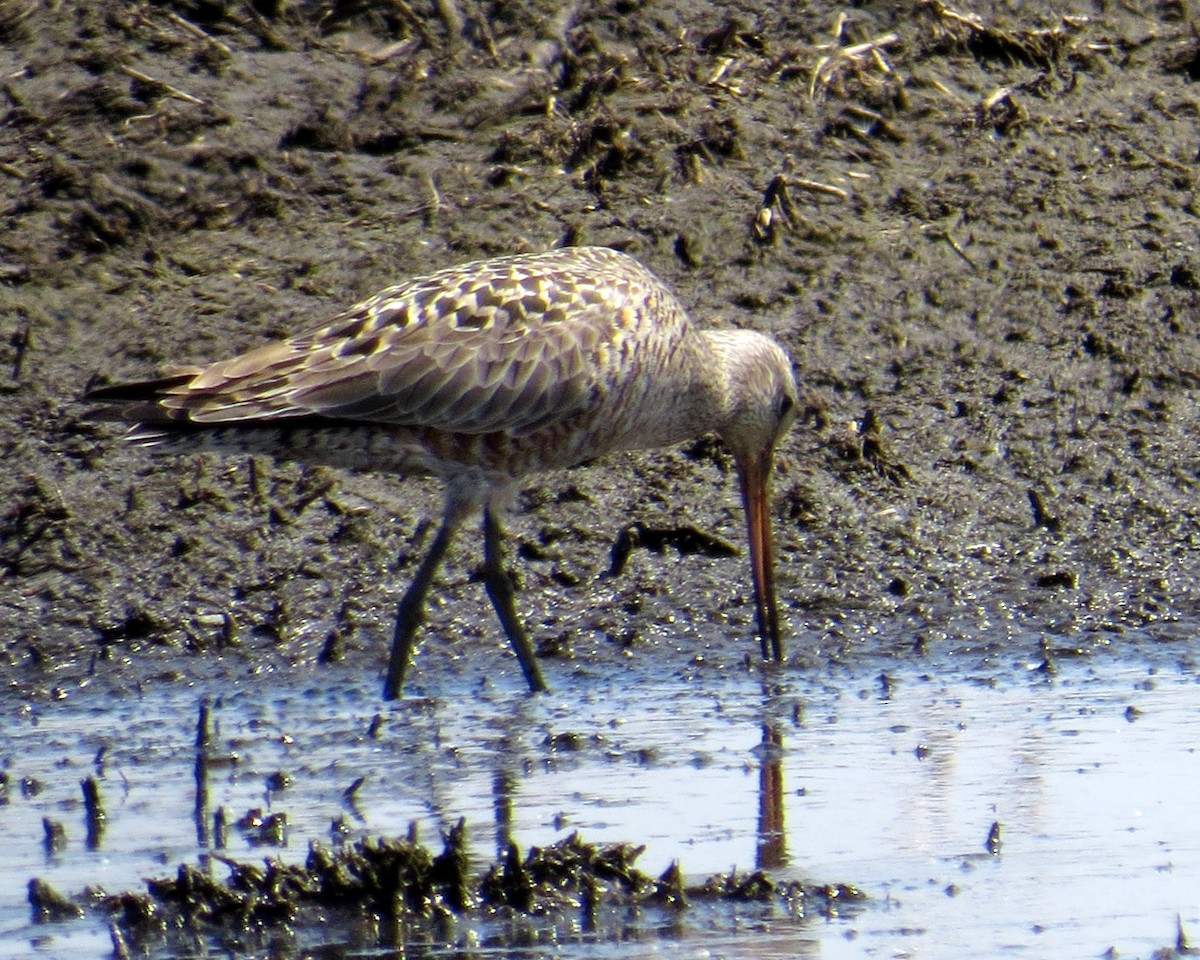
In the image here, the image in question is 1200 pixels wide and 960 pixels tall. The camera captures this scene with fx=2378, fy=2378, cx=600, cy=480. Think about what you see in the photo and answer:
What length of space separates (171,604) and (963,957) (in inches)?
145

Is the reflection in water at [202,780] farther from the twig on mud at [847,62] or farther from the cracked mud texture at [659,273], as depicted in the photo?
the twig on mud at [847,62]

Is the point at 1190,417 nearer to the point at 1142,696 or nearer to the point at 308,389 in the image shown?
the point at 1142,696

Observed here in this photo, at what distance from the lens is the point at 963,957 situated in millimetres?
4926

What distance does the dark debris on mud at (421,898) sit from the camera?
510 centimetres

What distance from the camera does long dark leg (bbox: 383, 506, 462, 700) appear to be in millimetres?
7258

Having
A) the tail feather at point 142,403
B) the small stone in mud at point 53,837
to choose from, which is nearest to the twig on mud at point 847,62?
the tail feather at point 142,403

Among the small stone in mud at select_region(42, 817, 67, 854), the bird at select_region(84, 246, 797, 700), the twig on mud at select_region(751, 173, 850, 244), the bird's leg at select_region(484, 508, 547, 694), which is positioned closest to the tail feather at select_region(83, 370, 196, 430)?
the bird at select_region(84, 246, 797, 700)

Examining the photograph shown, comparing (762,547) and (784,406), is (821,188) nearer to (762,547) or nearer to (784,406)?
(784,406)

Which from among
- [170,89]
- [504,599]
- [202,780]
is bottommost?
[202,780]

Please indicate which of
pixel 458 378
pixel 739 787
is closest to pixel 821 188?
pixel 458 378

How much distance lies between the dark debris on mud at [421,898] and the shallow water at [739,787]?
95 mm

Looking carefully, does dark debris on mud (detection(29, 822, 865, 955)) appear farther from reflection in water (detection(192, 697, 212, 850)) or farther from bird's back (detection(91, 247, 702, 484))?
bird's back (detection(91, 247, 702, 484))

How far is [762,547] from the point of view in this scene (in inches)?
311

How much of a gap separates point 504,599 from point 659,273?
2178 mm
